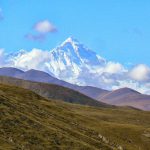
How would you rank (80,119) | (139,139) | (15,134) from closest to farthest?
(15,134) < (139,139) < (80,119)

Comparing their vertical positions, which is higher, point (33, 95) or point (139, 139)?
point (33, 95)

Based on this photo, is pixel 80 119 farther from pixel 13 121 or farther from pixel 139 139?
pixel 13 121

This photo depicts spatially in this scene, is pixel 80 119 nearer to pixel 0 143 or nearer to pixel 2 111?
pixel 2 111

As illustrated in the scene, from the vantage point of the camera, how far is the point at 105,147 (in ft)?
268

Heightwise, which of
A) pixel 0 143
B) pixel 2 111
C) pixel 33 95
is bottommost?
pixel 0 143

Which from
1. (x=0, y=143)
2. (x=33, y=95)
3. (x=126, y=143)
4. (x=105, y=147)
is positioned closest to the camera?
(x=0, y=143)

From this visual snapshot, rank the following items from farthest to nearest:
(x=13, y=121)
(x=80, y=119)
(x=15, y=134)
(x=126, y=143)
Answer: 1. (x=80, y=119)
2. (x=126, y=143)
3. (x=13, y=121)
4. (x=15, y=134)

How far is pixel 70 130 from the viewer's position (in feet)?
281

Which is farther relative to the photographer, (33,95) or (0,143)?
(33,95)

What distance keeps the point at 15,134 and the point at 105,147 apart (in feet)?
72.4

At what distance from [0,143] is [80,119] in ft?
215

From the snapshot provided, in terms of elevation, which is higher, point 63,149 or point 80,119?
point 80,119

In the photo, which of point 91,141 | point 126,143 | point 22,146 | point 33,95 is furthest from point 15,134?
point 33,95

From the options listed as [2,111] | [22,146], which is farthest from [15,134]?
[2,111]
